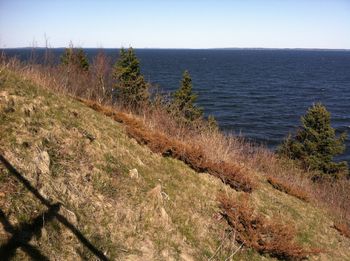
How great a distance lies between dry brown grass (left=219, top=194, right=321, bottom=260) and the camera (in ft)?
26.1

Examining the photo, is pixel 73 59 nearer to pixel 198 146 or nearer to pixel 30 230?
pixel 198 146

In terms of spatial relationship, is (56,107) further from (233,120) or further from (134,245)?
(233,120)

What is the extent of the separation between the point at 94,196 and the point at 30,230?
1.71 meters

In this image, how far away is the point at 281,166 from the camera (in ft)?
62.8

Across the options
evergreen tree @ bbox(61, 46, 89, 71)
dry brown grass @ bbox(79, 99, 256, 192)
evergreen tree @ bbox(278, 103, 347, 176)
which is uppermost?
evergreen tree @ bbox(61, 46, 89, 71)

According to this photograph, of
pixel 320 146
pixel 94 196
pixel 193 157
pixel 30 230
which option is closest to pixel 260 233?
pixel 193 157

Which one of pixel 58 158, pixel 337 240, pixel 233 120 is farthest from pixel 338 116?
pixel 58 158

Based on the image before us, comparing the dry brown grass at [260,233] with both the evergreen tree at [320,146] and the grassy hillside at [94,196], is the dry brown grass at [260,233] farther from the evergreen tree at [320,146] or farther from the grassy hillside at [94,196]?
the evergreen tree at [320,146]

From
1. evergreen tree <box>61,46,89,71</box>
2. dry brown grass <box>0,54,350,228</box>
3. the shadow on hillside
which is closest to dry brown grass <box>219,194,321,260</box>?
dry brown grass <box>0,54,350,228</box>

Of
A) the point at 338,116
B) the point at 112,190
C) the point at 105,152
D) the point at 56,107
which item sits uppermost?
the point at 56,107

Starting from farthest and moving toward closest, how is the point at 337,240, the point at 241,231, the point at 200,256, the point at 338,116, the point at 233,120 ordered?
the point at 338,116
the point at 233,120
the point at 337,240
the point at 241,231
the point at 200,256

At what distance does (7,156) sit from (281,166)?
52.3ft

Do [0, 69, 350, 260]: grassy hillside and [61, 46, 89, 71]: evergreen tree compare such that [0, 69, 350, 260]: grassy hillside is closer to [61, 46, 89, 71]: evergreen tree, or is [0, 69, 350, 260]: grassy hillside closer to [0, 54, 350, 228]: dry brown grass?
[0, 54, 350, 228]: dry brown grass

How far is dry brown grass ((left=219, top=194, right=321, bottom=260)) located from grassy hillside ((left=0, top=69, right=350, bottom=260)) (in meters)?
0.20
